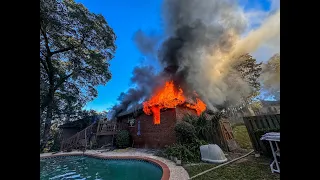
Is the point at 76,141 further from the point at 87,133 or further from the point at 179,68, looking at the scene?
the point at 179,68

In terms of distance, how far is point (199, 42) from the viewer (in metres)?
14.4

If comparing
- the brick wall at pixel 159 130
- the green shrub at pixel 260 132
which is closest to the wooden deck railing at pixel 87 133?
the brick wall at pixel 159 130

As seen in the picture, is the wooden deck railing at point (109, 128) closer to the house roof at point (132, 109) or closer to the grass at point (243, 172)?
the house roof at point (132, 109)

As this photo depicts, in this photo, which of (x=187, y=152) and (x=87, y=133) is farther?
(x=87, y=133)

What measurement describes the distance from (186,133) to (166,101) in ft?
11.8

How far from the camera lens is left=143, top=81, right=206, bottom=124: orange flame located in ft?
44.5

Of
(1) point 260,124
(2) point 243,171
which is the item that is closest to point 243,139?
(1) point 260,124

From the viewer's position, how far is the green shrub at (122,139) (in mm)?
15609

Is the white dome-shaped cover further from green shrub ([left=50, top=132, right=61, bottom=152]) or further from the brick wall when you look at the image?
green shrub ([left=50, top=132, right=61, bottom=152])

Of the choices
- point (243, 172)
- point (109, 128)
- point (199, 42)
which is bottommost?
point (243, 172)

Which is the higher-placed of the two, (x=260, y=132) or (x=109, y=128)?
(x=109, y=128)

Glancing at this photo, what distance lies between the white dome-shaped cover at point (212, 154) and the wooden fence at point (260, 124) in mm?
1496

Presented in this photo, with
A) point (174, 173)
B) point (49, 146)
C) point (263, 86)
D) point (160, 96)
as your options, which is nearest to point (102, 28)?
point (160, 96)

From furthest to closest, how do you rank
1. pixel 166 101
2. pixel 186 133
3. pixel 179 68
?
pixel 179 68 < pixel 166 101 < pixel 186 133
